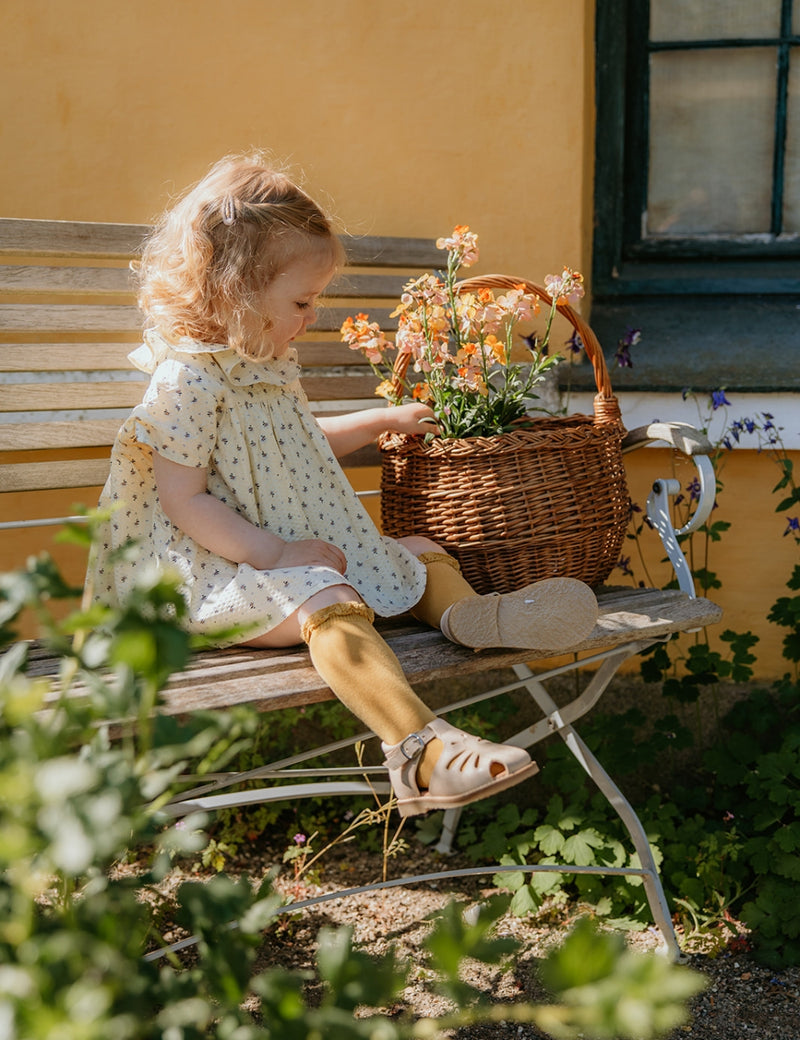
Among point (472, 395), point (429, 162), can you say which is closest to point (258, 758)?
point (472, 395)

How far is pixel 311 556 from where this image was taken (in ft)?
5.51

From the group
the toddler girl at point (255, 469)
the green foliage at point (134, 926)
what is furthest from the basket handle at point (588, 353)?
the green foliage at point (134, 926)

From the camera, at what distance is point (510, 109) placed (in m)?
2.48

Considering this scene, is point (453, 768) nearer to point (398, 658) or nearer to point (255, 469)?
point (398, 658)

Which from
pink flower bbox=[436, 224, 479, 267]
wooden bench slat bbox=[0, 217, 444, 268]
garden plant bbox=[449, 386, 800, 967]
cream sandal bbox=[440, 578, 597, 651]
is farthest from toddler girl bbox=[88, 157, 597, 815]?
garden plant bbox=[449, 386, 800, 967]

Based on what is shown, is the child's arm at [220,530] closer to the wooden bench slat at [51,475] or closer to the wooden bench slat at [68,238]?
the wooden bench slat at [51,475]

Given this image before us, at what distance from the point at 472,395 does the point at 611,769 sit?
0.95m

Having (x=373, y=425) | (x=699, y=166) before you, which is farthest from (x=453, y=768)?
(x=699, y=166)

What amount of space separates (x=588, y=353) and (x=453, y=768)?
954mm

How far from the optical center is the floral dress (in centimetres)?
169

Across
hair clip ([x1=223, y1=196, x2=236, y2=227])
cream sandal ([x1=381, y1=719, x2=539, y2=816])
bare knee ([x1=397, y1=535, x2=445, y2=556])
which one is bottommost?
cream sandal ([x1=381, y1=719, x2=539, y2=816])

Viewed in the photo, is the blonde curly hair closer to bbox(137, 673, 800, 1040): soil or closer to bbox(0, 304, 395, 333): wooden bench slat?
bbox(0, 304, 395, 333): wooden bench slat

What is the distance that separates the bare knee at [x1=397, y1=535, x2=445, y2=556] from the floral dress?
4 cm

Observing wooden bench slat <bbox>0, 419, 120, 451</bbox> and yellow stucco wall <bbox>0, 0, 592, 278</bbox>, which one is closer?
wooden bench slat <bbox>0, 419, 120, 451</bbox>
